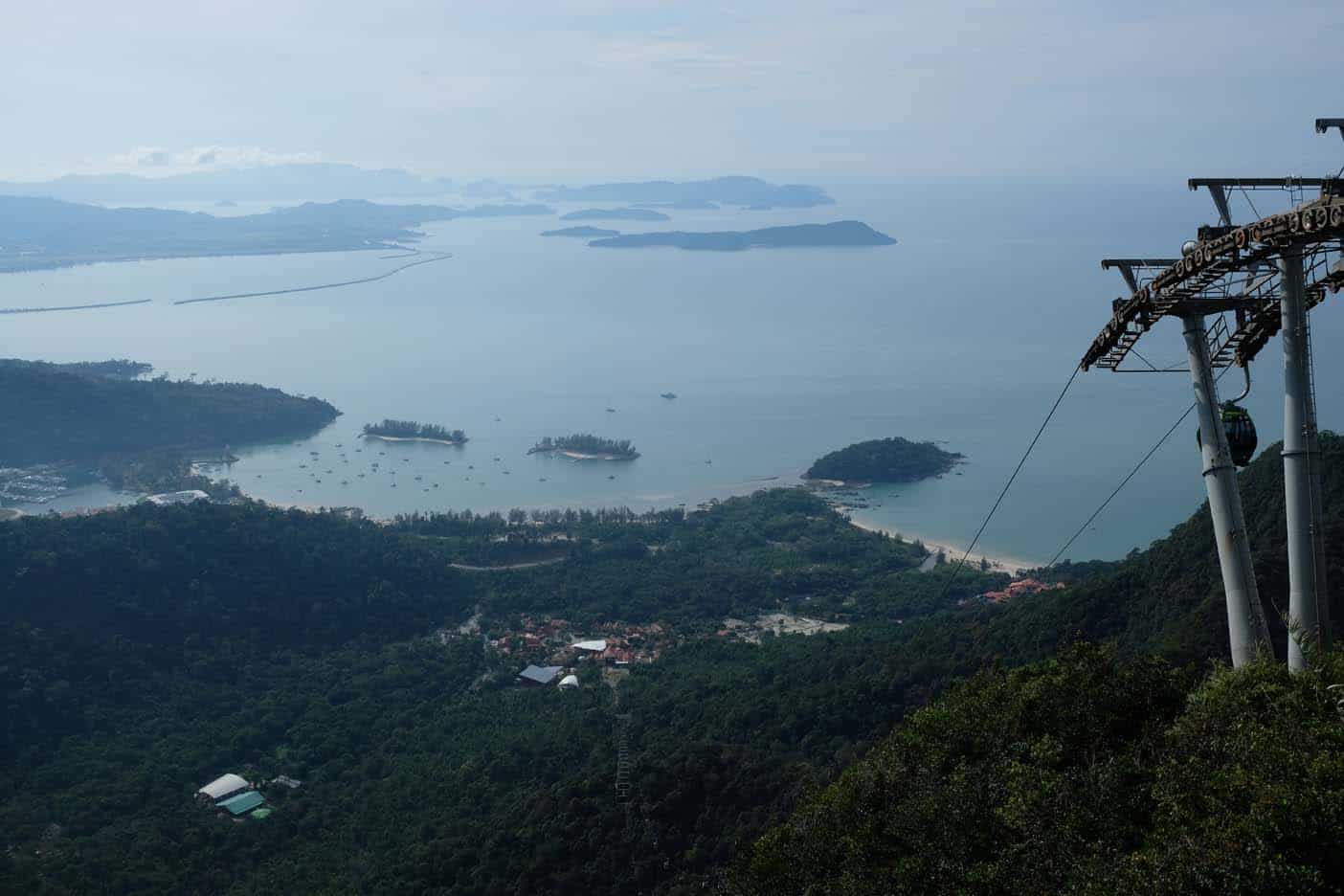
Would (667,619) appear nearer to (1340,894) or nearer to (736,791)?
A: (736,791)

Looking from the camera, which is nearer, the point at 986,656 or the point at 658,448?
the point at 986,656

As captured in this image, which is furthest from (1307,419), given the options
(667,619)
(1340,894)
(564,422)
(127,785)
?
(564,422)

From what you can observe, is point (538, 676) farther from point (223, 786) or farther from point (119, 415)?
point (119, 415)

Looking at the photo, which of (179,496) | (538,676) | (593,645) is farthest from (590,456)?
(538,676)

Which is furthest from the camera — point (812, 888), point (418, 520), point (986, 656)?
point (418, 520)

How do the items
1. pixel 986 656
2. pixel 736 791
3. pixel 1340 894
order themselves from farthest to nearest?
pixel 986 656 < pixel 736 791 < pixel 1340 894

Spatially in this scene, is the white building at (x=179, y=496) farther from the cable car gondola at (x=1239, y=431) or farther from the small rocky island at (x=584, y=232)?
the small rocky island at (x=584, y=232)
